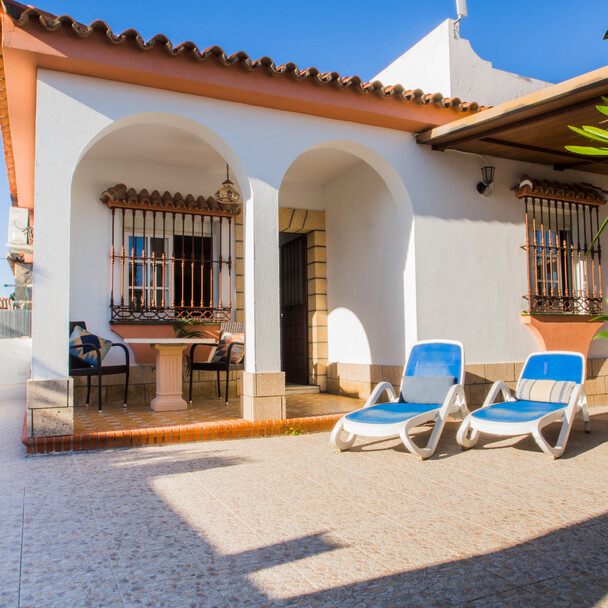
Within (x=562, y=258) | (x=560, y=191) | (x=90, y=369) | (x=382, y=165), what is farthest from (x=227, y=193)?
(x=562, y=258)

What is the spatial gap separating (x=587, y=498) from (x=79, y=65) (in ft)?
17.6

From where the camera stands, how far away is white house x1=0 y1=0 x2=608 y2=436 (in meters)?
5.14

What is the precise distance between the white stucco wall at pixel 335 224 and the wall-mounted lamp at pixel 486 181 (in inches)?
4.8

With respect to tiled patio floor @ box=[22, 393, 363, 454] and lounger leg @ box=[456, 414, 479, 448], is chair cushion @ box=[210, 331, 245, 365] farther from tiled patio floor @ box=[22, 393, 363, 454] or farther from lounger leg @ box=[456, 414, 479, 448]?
lounger leg @ box=[456, 414, 479, 448]

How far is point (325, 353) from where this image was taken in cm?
897

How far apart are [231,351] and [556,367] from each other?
374 cm

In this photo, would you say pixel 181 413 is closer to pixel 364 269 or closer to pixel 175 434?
pixel 175 434

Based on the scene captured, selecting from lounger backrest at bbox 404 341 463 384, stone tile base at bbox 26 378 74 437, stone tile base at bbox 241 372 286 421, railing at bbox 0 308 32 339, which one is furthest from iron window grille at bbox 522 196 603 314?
railing at bbox 0 308 32 339

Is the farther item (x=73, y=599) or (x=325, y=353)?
(x=325, y=353)

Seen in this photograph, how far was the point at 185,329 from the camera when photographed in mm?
7852

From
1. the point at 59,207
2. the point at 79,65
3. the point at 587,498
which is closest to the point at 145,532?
A: the point at 587,498

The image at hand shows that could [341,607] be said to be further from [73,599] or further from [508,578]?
[73,599]

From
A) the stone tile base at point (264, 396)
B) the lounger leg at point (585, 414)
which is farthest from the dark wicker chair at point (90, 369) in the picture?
the lounger leg at point (585, 414)

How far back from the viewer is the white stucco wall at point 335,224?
512 cm
